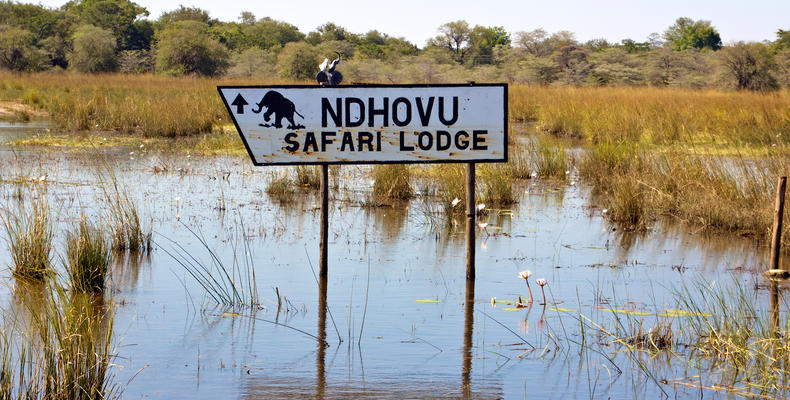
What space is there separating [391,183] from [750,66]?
117ft

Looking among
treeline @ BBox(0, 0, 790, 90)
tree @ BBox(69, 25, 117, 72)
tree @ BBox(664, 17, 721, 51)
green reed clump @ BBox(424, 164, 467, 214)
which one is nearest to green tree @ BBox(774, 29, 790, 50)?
treeline @ BBox(0, 0, 790, 90)

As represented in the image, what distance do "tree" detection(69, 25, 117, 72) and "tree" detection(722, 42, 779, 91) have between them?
112 feet

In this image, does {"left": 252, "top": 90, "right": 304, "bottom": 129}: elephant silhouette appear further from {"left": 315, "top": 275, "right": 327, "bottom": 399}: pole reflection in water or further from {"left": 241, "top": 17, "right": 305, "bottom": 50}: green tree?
{"left": 241, "top": 17, "right": 305, "bottom": 50}: green tree

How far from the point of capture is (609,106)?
76.2 feet

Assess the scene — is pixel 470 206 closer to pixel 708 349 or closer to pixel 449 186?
pixel 708 349

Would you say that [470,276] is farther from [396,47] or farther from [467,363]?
[396,47]

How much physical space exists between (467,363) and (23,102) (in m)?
28.0

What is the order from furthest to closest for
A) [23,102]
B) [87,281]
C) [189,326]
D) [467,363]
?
[23,102] → [87,281] → [189,326] → [467,363]

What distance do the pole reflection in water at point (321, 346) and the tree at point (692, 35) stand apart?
272 feet

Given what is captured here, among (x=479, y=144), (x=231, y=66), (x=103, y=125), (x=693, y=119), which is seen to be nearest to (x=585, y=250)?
(x=479, y=144)

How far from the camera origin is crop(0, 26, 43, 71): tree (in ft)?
160

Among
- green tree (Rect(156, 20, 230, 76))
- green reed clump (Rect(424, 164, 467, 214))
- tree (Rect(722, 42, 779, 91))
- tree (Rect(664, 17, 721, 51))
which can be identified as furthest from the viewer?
tree (Rect(664, 17, 721, 51))

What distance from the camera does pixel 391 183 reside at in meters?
12.1

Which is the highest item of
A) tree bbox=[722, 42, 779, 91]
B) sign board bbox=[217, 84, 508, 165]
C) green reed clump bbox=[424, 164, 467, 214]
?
tree bbox=[722, 42, 779, 91]
